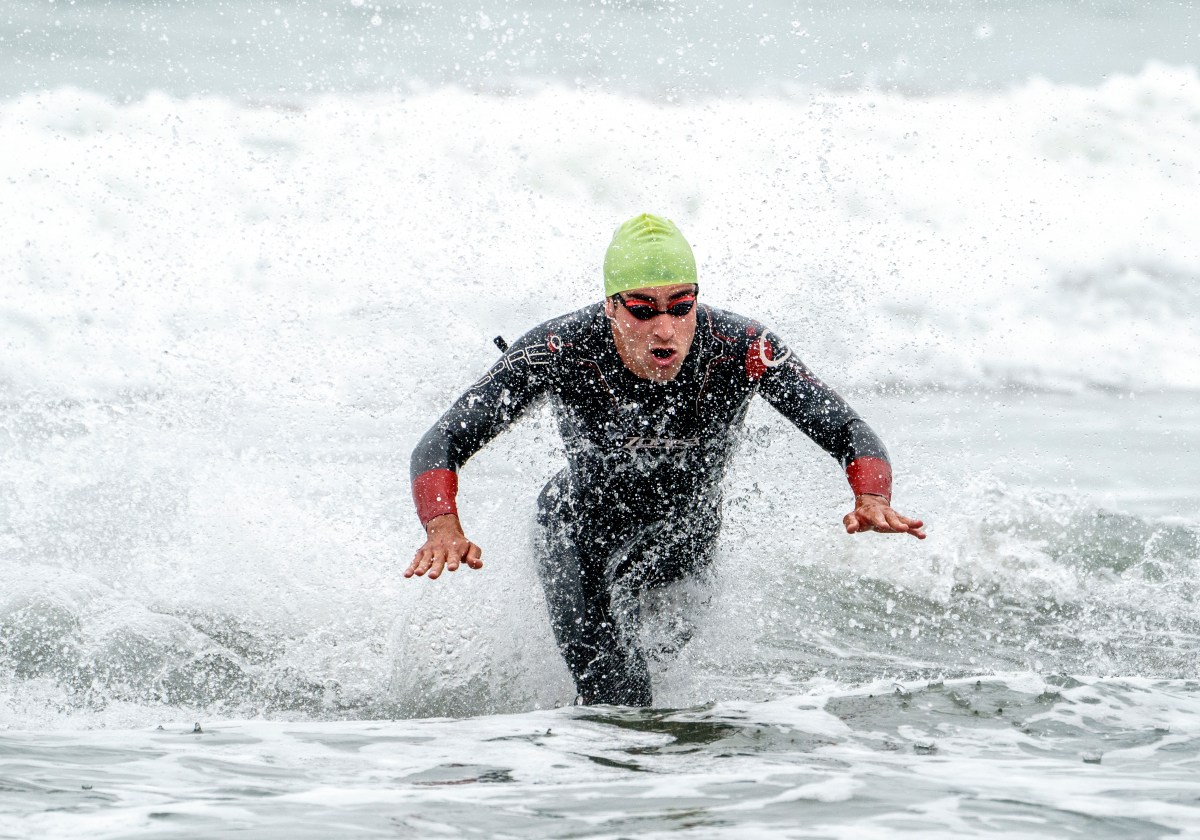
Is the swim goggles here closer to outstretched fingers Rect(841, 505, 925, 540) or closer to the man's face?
the man's face

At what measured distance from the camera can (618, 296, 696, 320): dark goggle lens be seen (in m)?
5.12

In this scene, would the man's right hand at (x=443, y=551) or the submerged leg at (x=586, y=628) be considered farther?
the submerged leg at (x=586, y=628)

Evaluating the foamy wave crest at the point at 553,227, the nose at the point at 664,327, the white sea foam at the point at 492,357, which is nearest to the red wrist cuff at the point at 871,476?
the nose at the point at 664,327

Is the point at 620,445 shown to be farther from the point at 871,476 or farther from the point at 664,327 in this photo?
the point at 871,476

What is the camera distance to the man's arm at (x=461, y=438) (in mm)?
4535

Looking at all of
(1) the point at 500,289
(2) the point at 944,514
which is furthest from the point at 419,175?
(2) the point at 944,514

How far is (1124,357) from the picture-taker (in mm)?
15773

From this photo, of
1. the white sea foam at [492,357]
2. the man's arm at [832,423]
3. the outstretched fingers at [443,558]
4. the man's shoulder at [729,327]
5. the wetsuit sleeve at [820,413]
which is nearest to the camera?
the outstretched fingers at [443,558]

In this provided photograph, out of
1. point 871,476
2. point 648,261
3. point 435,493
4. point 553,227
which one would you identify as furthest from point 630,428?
point 553,227

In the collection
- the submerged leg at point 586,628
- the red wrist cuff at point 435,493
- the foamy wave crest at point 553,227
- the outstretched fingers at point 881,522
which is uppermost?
the foamy wave crest at point 553,227

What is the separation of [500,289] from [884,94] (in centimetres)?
1000

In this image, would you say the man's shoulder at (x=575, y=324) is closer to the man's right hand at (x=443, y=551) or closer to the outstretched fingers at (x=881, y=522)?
the man's right hand at (x=443, y=551)

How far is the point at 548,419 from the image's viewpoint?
23.7 ft

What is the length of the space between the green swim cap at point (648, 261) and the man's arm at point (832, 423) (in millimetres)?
412
